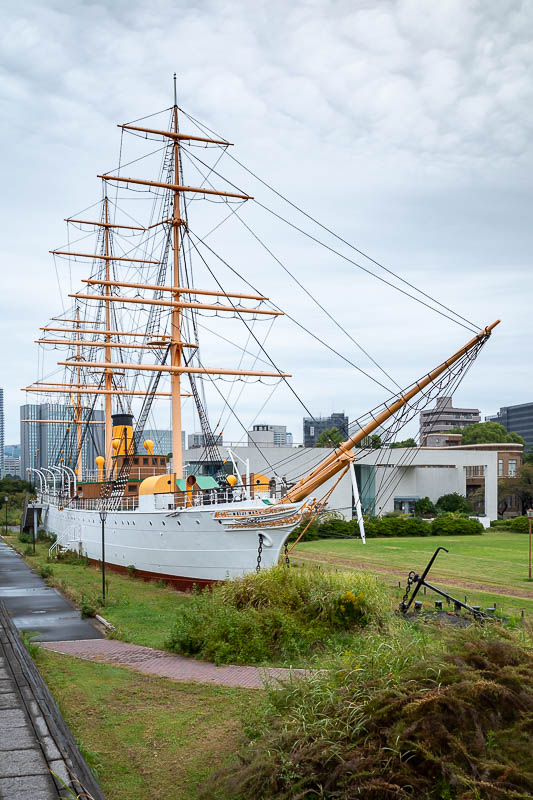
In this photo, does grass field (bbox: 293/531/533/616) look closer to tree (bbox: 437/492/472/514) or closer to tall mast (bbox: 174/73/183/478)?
tree (bbox: 437/492/472/514)

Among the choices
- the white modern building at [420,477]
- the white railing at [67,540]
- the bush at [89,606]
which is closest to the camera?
the bush at [89,606]

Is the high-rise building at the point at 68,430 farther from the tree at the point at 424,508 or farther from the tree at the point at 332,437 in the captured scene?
the tree at the point at 424,508

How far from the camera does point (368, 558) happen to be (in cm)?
2877

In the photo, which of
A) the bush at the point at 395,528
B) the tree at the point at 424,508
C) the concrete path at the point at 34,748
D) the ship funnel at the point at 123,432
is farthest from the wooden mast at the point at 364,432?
the tree at the point at 424,508

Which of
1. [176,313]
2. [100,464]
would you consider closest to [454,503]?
[100,464]

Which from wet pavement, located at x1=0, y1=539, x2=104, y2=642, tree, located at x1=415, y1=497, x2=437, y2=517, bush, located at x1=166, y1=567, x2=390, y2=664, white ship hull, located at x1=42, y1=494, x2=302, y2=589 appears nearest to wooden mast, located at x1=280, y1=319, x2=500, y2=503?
white ship hull, located at x1=42, y1=494, x2=302, y2=589

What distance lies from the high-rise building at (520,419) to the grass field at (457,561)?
14465 cm

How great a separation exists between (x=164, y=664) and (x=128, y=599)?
776 cm

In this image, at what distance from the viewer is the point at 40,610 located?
17.6 metres

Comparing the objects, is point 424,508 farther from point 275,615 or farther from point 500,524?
point 275,615

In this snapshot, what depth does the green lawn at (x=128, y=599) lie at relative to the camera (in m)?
14.8

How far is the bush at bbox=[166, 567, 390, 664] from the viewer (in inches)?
479

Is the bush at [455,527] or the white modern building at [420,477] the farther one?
the white modern building at [420,477]

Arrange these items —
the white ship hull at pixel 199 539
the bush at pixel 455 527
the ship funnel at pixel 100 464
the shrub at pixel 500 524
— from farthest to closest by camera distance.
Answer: the shrub at pixel 500 524
the bush at pixel 455 527
the ship funnel at pixel 100 464
the white ship hull at pixel 199 539
